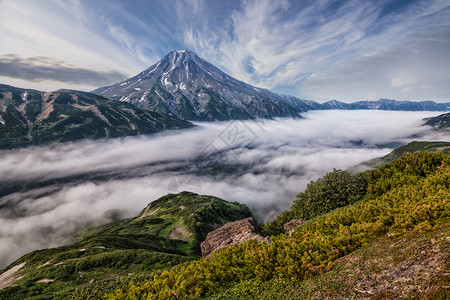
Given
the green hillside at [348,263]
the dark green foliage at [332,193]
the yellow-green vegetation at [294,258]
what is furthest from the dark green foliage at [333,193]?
the yellow-green vegetation at [294,258]

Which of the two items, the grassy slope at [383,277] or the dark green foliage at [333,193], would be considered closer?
the grassy slope at [383,277]

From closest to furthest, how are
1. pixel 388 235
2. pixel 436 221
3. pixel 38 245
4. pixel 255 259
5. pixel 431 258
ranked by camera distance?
pixel 431 258
pixel 436 221
pixel 388 235
pixel 255 259
pixel 38 245

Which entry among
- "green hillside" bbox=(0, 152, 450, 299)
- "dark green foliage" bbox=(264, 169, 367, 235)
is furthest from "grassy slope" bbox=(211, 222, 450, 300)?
"dark green foliage" bbox=(264, 169, 367, 235)

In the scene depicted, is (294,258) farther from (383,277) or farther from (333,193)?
(333,193)

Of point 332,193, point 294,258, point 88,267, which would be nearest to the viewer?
point 294,258

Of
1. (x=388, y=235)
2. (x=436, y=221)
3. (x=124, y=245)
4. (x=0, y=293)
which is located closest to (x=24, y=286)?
(x=0, y=293)

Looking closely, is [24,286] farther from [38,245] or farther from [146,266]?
[38,245]

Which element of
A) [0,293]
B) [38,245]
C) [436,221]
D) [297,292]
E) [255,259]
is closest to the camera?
[297,292]

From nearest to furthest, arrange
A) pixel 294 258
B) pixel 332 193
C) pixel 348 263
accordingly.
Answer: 1. pixel 348 263
2. pixel 294 258
3. pixel 332 193

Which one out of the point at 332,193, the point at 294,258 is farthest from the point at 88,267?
the point at 332,193

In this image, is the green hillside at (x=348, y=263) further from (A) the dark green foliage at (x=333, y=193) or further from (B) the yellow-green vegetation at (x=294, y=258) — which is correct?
(A) the dark green foliage at (x=333, y=193)

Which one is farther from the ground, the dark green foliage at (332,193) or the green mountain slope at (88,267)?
the dark green foliage at (332,193)
